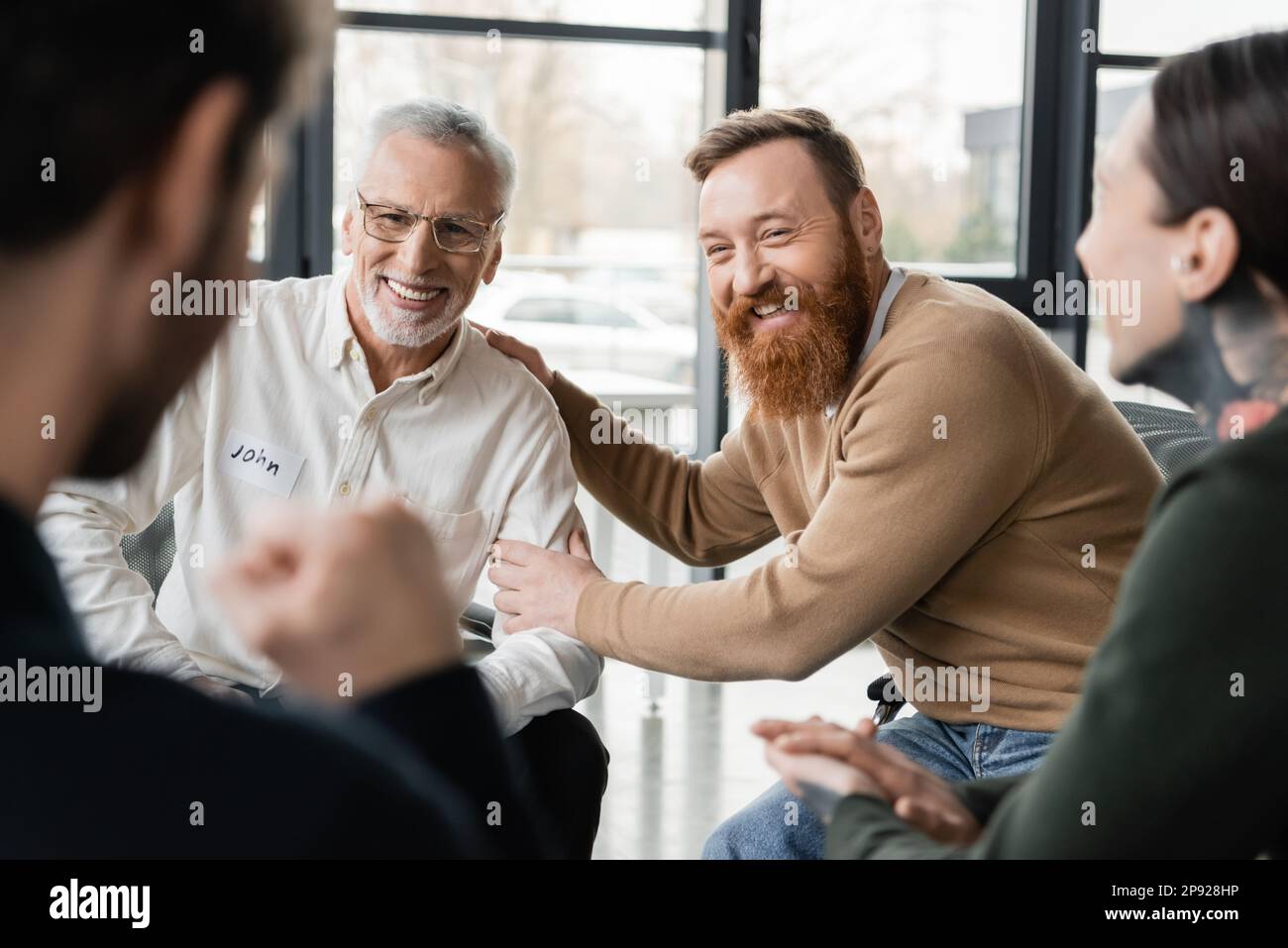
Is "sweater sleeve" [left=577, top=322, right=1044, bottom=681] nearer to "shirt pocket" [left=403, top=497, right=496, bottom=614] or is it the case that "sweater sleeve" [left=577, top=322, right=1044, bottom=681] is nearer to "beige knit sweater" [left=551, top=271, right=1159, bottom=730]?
"beige knit sweater" [left=551, top=271, right=1159, bottom=730]

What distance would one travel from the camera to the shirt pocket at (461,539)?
200cm

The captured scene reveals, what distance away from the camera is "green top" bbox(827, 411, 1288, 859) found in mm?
804

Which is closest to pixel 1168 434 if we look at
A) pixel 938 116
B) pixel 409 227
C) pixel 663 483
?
pixel 663 483

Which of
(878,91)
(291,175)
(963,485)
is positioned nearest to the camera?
(963,485)

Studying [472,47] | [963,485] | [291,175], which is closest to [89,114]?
[963,485]

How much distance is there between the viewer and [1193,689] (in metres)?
0.81

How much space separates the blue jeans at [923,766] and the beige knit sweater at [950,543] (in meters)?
0.03

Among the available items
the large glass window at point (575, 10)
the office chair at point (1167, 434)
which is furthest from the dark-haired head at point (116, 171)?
the large glass window at point (575, 10)

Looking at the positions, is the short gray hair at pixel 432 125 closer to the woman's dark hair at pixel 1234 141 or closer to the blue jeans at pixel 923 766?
the blue jeans at pixel 923 766

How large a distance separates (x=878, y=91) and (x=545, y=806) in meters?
3.69

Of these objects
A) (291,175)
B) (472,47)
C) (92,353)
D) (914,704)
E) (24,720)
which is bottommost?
(914,704)

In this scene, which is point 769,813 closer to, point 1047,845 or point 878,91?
point 1047,845

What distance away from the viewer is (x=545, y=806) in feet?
5.93

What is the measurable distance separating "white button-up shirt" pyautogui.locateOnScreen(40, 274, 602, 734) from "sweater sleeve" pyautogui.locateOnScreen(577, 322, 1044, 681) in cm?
18
